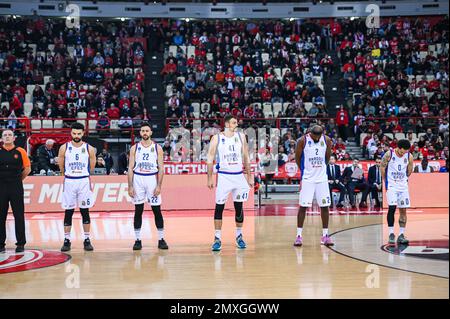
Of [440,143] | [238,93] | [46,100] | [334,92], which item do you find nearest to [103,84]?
[46,100]

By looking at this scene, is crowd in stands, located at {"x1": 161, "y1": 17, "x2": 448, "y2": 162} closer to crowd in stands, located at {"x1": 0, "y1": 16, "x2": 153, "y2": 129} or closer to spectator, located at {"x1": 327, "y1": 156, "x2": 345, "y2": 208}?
crowd in stands, located at {"x1": 0, "y1": 16, "x2": 153, "y2": 129}

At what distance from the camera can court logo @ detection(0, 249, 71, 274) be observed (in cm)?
848

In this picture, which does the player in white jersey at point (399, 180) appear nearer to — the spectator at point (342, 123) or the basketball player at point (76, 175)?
the basketball player at point (76, 175)

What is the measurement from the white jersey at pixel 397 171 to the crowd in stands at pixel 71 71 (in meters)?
12.2

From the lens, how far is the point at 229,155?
32.2 feet

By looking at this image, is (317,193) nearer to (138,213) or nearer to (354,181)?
(138,213)

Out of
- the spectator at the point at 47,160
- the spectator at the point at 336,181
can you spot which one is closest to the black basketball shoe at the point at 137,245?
the spectator at the point at 47,160

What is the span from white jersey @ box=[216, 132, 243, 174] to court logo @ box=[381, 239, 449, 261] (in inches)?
105

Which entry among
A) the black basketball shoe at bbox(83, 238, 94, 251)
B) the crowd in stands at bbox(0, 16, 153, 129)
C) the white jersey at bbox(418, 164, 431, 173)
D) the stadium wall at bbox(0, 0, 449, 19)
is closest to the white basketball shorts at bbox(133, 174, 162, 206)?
the black basketball shoe at bbox(83, 238, 94, 251)

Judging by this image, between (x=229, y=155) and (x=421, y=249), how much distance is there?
3285 millimetres

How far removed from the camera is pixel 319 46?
29734mm

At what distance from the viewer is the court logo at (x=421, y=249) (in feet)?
29.5

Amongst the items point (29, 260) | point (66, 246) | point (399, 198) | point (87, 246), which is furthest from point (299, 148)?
point (29, 260)
